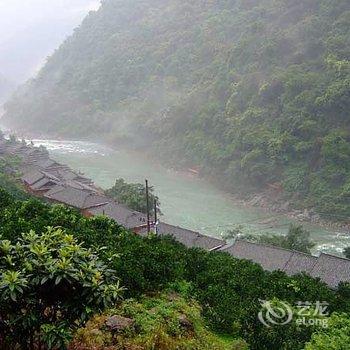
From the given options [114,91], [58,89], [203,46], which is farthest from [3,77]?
[203,46]

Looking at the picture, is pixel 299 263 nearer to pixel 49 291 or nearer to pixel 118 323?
pixel 118 323

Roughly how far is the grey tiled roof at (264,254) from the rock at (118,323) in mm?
11797

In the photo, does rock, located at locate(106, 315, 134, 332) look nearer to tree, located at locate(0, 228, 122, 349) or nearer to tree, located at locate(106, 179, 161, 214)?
tree, located at locate(0, 228, 122, 349)

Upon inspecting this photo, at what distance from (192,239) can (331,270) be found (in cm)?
706

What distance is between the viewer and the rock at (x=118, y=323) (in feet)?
23.6

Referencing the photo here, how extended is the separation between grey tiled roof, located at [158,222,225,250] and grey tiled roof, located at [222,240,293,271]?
5.17ft

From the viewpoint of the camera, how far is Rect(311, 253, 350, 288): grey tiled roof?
17.3m

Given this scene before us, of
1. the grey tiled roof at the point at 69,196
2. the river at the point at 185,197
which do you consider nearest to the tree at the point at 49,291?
the grey tiled roof at the point at 69,196

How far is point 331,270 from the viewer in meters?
17.7

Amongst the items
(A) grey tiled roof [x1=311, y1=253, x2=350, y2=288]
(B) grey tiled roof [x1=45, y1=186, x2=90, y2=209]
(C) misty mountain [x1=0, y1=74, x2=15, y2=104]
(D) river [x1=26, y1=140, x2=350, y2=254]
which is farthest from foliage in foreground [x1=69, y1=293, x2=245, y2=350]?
(C) misty mountain [x1=0, y1=74, x2=15, y2=104]

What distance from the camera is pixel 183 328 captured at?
313 inches

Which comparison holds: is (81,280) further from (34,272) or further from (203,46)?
(203,46)

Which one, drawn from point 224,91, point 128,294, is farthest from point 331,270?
point 224,91

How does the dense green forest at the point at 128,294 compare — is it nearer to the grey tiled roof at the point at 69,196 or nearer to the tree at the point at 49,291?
the tree at the point at 49,291
